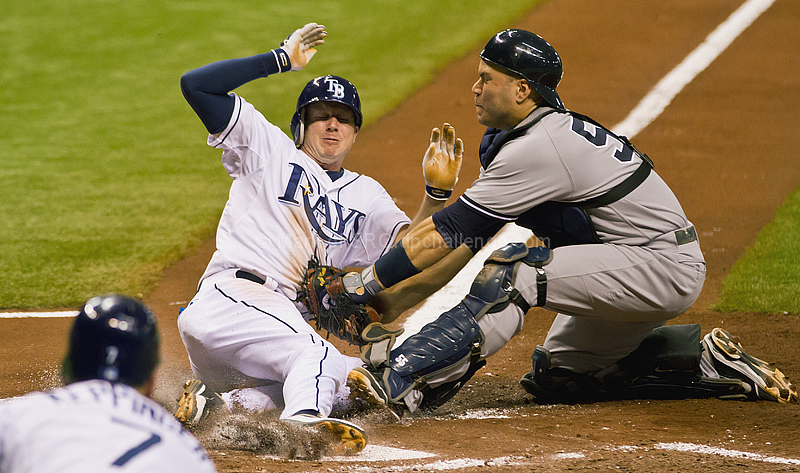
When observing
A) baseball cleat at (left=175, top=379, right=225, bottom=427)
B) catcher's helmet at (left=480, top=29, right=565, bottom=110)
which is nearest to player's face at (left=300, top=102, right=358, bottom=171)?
catcher's helmet at (left=480, top=29, right=565, bottom=110)

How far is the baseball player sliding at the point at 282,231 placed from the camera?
129 inches

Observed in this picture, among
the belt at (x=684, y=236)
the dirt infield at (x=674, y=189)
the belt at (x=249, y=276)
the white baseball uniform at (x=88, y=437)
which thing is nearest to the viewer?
the white baseball uniform at (x=88, y=437)

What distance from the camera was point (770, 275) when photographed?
5.71m

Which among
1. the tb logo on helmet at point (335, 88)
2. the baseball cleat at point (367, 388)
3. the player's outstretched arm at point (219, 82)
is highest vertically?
the tb logo on helmet at point (335, 88)

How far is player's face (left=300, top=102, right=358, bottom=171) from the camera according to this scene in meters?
4.08

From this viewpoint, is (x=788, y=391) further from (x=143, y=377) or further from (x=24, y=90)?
(x=24, y=90)

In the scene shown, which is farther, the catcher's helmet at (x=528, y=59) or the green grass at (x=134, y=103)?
the green grass at (x=134, y=103)

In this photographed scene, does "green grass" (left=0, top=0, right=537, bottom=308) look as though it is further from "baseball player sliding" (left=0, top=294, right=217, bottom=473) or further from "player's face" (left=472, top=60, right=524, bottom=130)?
"baseball player sliding" (left=0, top=294, right=217, bottom=473)

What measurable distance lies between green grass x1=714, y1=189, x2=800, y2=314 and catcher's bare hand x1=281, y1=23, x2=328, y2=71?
321cm

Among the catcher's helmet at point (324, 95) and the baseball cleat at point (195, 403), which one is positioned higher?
the catcher's helmet at point (324, 95)

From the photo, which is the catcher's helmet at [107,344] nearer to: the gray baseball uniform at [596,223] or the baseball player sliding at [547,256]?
the baseball player sliding at [547,256]

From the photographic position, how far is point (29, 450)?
140 centimetres

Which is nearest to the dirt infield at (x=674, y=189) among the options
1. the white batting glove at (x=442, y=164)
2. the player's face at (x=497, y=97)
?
A: the white batting glove at (x=442, y=164)

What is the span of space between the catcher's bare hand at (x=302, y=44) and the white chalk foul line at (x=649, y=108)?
5.64 feet
